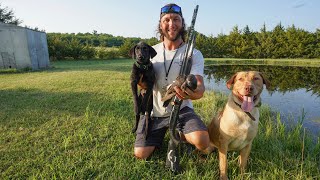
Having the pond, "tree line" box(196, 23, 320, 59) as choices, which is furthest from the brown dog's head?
"tree line" box(196, 23, 320, 59)

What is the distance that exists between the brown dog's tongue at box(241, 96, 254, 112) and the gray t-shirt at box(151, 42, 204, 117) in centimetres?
83

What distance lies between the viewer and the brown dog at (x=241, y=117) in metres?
2.90

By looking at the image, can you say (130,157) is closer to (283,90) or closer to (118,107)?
(118,107)

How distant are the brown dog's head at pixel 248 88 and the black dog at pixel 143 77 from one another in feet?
4.40

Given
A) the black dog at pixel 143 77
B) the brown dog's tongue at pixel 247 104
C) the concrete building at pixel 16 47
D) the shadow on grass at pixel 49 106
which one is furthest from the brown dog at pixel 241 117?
the concrete building at pixel 16 47

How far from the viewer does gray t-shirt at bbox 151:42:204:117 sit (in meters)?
3.62

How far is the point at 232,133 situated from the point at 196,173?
0.65 meters

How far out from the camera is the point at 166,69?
3.87 metres

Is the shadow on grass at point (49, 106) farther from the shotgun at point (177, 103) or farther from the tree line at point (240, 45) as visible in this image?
the tree line at point (240, 45)

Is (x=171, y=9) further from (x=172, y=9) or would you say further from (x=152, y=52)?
(x=152, y=52)

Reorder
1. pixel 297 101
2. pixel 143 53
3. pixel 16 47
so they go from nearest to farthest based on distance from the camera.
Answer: pixel 143 53 < pixel 297 101 < pixel 16 47

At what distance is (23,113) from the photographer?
555 cm

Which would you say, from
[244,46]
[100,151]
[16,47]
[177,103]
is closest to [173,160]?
[177,103]

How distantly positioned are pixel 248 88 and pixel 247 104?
0.18 meters
